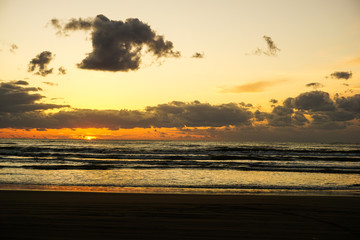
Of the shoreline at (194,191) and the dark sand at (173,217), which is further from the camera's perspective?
the shoreline at (194,191)

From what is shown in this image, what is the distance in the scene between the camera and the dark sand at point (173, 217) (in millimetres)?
6914

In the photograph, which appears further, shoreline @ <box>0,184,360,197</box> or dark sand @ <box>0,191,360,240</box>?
shoreline @ <box>0,184,360,197</box>

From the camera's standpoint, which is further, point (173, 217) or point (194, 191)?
point (194, 191)

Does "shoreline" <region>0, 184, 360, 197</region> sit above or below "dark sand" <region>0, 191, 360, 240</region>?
below

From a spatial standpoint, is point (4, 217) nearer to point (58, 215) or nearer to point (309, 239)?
point (58, 215)

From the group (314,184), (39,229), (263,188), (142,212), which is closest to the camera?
(39,229)

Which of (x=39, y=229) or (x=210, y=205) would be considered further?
(x=210, y=205)

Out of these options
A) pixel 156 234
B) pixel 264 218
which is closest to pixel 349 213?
pixel 264 218

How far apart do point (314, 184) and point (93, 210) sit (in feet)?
44.1

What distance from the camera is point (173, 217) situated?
8.48m

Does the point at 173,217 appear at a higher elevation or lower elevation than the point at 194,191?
higher

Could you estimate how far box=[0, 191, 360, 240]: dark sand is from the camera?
691 centimetres

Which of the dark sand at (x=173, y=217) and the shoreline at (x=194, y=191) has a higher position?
the dark sand at (x=173, y=217)

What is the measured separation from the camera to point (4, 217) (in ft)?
27.0
